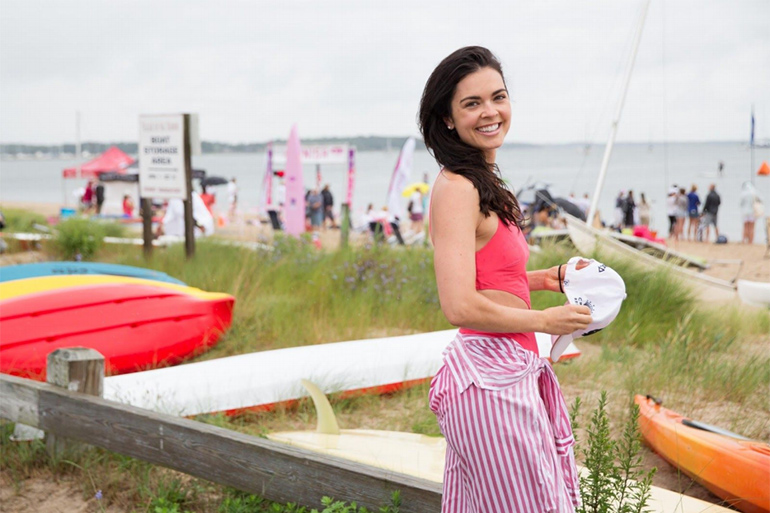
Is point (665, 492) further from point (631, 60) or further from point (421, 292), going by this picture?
point (631, 60)

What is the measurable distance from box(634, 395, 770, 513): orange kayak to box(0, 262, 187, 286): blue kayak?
13.0 feet

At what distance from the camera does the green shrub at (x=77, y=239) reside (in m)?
9.34

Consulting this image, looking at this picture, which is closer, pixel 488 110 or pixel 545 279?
pixel 488 110

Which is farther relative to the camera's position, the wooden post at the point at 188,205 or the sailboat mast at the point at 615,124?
the sailboat mast at the point at 615,124

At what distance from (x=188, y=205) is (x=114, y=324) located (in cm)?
313

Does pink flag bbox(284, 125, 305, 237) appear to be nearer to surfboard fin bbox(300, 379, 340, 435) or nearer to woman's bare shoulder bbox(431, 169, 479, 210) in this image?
surfboard fin bbox(300, 379, 340, 435)

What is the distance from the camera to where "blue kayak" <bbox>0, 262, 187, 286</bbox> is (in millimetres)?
6070

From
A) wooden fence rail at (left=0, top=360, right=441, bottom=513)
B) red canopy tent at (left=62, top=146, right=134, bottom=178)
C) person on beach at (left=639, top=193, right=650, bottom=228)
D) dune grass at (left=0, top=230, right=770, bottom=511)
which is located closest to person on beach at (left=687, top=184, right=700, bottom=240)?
person on beach at (left=639, top=193, right=650, bottom=228)

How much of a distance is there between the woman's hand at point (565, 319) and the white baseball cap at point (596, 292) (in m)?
0.03

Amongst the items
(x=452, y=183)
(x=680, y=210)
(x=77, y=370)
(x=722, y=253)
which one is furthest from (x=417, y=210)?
(x=452, y=183)

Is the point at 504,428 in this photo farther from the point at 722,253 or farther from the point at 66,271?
the point at 722,253

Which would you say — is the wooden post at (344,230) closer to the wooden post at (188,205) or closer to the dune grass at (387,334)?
the dune grass at (387,334)

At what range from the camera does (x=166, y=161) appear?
27.5 ft

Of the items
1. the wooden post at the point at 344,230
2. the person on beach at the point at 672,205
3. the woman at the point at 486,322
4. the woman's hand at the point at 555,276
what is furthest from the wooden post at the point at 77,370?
the person on beach at the point at 672,205
